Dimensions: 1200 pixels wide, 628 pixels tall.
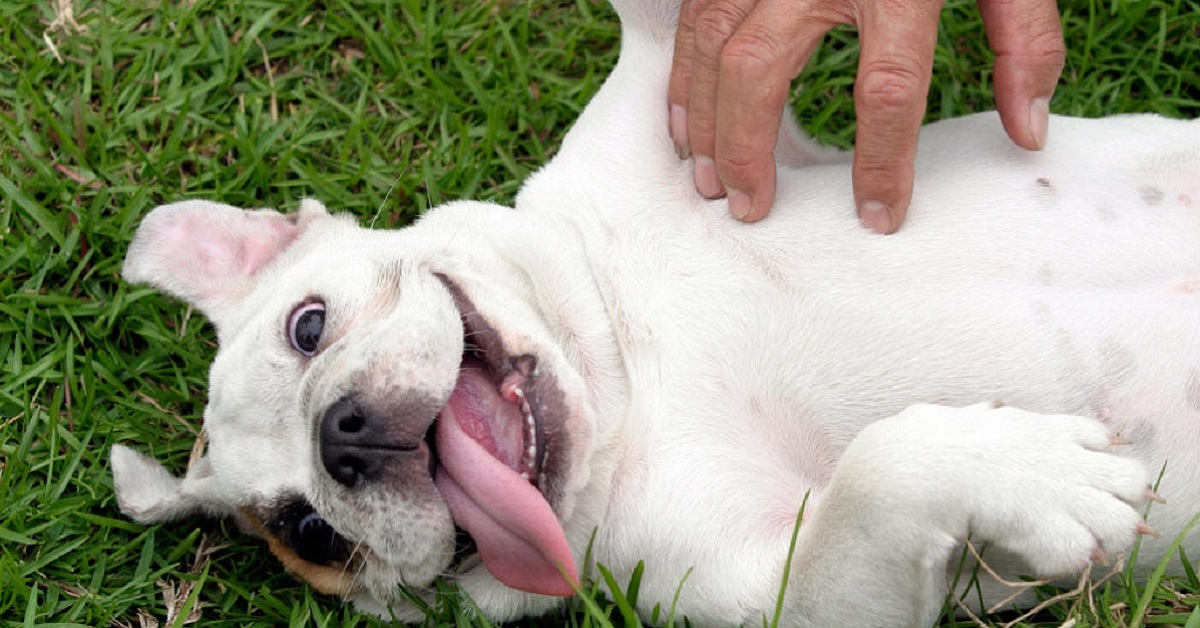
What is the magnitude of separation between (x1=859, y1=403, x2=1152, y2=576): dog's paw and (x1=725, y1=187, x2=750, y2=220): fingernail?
1.02 meters

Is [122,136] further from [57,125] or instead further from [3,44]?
[3,44]

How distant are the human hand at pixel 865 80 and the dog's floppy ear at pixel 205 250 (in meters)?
1.46

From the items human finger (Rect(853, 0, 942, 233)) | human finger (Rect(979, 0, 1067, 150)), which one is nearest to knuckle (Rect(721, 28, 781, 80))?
human finger (Rect(853, 0, 942, 233))

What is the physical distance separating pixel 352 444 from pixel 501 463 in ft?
1.25

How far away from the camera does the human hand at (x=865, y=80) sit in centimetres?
345

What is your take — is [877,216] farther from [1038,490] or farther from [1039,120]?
[1038,490]

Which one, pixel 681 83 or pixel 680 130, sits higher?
pixel 681 83

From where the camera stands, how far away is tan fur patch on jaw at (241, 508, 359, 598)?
361cm

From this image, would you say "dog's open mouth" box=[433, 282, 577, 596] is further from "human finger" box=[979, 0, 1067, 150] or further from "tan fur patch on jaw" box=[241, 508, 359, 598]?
"human finger" box=[979, 0, 1067, 150]

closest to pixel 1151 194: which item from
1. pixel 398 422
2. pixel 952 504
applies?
pixel 952 504

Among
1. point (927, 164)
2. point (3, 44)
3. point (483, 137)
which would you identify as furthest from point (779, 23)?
point (3, 44)

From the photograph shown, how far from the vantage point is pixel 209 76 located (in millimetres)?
5387

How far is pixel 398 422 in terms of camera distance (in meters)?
3.14

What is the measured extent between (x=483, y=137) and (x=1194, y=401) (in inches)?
114
